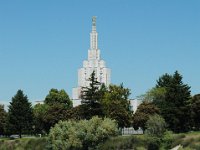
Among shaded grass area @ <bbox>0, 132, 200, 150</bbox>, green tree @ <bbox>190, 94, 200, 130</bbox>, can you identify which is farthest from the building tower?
shaded grass area @ <bbox>0, 132, 200, 150</bbox>

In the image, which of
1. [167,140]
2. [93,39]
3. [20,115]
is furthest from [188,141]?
[93,39]

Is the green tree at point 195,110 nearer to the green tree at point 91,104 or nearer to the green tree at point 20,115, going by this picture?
the green tree at point 91,104

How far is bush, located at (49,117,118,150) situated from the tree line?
5.62 metres

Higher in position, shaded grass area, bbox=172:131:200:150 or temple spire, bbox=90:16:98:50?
temple spire, bbox=90:16:98:50

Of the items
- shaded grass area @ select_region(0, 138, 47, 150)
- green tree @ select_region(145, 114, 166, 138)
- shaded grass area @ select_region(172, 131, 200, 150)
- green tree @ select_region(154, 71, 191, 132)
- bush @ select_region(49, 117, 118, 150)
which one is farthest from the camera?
green tree @ select_region(154, 71, 191, 132)

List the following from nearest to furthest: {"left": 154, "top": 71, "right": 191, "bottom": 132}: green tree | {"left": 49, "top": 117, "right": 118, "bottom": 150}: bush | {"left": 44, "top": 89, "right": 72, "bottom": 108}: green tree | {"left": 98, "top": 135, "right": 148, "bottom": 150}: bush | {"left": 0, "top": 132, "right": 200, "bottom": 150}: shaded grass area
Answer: {"left": 0, "top": 132, "right": 200, "bottom": 150}: shaded grass area, {"left": 98, "top": 135, "right": 148, "bottom": 150}: bush, {"left": 49, "top": 117, "right": 118, "bottom": 150}: bush, {"left": 154, "top": 71, "right": 191, "bottom": 132}: green tree, {"left": 44, "top": 89, "right": 72, "bottom": 108}: green tree

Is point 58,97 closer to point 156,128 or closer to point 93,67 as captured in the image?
point 156,128

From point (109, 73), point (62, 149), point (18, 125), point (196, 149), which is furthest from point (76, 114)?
point (109, 73)

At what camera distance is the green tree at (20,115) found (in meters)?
89.4

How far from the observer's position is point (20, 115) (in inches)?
3541

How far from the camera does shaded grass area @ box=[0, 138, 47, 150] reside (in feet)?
244

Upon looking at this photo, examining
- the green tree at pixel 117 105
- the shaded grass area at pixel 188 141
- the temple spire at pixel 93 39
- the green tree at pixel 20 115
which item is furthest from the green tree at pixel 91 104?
the temple spire at pixel 93 39

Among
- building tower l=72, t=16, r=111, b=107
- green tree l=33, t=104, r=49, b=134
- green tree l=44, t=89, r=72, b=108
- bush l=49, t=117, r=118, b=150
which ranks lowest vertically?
bush l=49, t=117, r=118, b=150

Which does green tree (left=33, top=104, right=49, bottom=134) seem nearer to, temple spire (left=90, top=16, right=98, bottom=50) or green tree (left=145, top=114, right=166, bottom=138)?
green tree (left=145, top=114, right=166, bottom=138)
